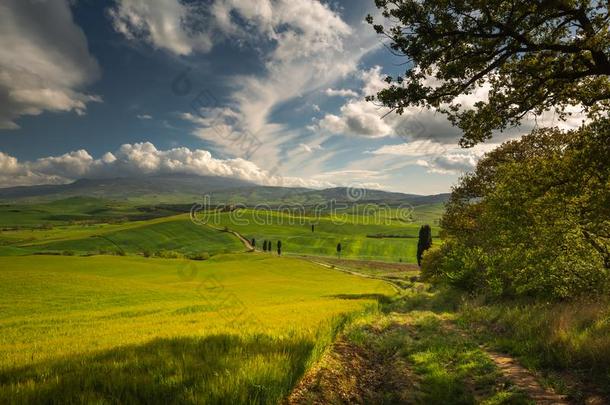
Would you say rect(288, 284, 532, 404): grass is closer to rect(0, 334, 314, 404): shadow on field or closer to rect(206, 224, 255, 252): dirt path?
rect(0, 334, 314, 404): shadow on field

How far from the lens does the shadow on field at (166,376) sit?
5.54 m

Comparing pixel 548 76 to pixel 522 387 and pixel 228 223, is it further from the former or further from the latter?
pixel 228 223

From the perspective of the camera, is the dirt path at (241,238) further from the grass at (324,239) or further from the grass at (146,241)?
the grass at (324,239)

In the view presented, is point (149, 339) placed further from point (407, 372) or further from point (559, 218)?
point (559, 218)

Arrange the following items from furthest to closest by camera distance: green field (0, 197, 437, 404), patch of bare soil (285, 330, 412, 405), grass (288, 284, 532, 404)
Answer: grass (288, 284, 532, 404) → patch of bare soil (285, 330, 412, 405) → green field (0, 197, 437, 404)

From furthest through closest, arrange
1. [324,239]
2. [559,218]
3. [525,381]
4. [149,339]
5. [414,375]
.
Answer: [324,239] < [559,218] < [414,375] < [149,339] < [525,381]

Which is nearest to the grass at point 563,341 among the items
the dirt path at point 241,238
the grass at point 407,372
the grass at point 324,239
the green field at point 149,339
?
the grass at point 407,372

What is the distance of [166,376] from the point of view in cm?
640

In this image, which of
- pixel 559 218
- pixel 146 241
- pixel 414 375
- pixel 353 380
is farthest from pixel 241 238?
pixel 353 380

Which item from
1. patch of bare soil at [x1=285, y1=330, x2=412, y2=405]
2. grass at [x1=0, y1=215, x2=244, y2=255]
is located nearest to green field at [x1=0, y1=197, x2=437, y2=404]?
patch of bare soil at [x1=285, y1=330, x2=412, y2=405]

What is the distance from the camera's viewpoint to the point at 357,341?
13383 millimetres

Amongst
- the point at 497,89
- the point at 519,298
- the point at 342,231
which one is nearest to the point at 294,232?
the point at 342,231

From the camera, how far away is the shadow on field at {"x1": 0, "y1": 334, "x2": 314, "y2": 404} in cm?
554

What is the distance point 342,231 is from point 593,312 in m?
180
